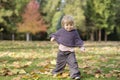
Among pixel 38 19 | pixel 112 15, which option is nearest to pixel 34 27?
pixel 38 19

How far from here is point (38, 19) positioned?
53.9 m

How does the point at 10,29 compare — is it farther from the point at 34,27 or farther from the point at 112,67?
the point at 112,67

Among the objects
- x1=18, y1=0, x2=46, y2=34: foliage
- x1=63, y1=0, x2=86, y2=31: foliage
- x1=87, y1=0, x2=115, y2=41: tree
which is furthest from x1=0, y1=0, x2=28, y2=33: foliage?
x1=87, y1=0, x2=115, y2=41: tree

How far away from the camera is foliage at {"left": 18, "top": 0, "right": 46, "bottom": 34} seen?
52812mm

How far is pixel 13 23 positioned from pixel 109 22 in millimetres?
13707

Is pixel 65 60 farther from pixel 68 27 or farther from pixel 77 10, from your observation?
pixel 77 10

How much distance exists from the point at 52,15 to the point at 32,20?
10.3 feet

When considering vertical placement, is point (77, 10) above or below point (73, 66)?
below

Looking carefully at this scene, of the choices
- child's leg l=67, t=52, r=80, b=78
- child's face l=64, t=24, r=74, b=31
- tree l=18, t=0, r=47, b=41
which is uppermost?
child's face l=64, t=24, r=74, b=31

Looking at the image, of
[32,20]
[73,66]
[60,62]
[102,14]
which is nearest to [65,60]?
[60,62]

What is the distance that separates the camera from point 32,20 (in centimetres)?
5362

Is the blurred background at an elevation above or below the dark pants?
below

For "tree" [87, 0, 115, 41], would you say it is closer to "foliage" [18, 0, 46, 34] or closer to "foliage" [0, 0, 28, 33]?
"foliage" [18, 0, 46, 34]

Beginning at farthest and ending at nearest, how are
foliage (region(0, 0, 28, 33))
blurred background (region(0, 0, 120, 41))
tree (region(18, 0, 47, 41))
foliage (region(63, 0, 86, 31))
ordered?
tree (region(18, 0, 47, 41)), blurred background (region(0, 0, 120, 41)), foliage (region(0, 0, 28, 33)), foliage (region(63, 0, 86, 31))
